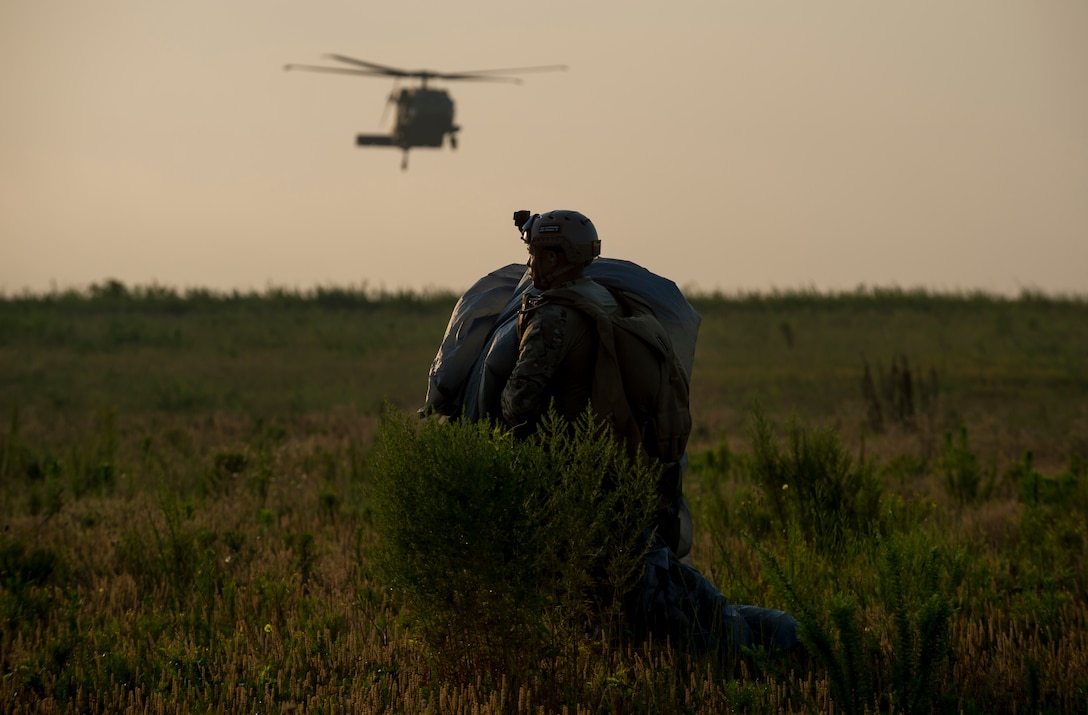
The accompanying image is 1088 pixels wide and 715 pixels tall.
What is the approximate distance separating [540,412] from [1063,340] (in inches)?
1105

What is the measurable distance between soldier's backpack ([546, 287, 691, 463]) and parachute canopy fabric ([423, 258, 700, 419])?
10.5 inches

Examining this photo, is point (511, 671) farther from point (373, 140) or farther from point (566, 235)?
point (373, 140)

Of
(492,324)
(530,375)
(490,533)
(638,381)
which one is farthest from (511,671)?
(492,324)

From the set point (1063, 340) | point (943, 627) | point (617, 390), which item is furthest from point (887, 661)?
point (1063, 340)

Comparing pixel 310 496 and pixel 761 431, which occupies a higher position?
pixel 761 431

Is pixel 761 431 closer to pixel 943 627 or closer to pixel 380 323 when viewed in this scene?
pixel 943 627

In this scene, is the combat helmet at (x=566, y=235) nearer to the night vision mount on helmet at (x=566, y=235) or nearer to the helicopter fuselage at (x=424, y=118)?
the night vision mount on helmet at (x=566, y=235)

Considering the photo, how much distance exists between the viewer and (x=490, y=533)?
177 inches

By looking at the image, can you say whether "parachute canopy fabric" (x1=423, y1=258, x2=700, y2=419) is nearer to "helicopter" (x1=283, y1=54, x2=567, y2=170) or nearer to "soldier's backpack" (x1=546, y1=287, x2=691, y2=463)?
"soldier's backpack" (x1=546, y1=287, x2=691, y2=463)

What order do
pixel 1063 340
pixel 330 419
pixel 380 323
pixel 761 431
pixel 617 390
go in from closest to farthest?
pixel 617 390
pixel 761 431
pixel 330 419
pixel 1063 340
pixel 380 323

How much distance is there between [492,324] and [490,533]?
1.54 m

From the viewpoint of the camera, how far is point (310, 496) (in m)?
10.0

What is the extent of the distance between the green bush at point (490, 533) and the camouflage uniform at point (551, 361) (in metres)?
0.32

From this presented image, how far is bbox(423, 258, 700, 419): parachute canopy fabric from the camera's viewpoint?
5582 mm
